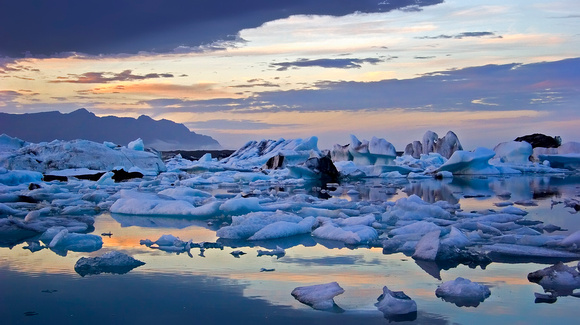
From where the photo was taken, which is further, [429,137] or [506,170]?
[429,137]

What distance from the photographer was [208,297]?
4.03m

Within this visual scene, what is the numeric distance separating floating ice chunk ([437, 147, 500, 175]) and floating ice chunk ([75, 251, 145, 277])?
62.6 feet

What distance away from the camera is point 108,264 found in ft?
16.4

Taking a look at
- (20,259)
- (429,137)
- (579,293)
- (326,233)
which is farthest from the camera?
(429,137)

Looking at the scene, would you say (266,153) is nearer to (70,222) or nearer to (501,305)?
(70,222)

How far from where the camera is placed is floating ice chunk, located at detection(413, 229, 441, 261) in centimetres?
526

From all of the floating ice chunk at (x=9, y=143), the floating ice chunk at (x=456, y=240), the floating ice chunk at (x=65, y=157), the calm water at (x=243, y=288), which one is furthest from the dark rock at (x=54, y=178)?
the floating ice chunk at (x=456, y=240)

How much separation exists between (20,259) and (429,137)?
95.8ft

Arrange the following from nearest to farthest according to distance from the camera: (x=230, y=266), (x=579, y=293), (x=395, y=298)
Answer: (x=395, y=298)
(x=579, y=293)
(x=230, y=266)

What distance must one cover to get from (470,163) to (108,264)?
20412 mm

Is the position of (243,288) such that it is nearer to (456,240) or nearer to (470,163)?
(456,240)

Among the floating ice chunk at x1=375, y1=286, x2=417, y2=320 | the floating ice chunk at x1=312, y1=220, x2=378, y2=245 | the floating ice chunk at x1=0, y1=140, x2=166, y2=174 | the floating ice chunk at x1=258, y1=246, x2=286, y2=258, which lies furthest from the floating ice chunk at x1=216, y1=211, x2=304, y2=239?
the floating ice chunk at x1=0, y1=140, x2=166, y2=174

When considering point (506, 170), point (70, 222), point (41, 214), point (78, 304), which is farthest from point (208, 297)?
point (506, 170)

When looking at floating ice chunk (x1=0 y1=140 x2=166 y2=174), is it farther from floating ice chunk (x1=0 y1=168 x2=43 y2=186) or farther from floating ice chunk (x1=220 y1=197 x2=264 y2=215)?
floating ice chunk (x1=220 y1=197 x2=264 y2=215)
